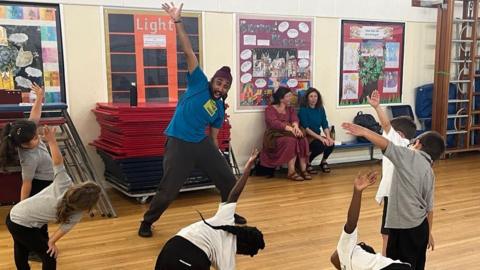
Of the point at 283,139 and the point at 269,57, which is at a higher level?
the point at 269,57

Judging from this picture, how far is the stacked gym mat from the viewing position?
15.7ft

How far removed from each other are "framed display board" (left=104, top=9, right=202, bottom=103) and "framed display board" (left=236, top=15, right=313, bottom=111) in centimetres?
69

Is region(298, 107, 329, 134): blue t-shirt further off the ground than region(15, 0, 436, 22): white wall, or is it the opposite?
region(15, 0, 436, 22): white wall

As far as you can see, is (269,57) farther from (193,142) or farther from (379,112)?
(379,112)

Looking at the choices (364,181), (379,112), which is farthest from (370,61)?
(364,181)

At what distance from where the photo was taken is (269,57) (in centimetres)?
625

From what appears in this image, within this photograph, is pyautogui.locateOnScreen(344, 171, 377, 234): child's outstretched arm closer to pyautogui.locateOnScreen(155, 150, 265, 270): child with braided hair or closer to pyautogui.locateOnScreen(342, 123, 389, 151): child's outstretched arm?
pyautogui.locateOnScreen(342, 123, 389, 151): child's outstretched arm

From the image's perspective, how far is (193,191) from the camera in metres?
5.40

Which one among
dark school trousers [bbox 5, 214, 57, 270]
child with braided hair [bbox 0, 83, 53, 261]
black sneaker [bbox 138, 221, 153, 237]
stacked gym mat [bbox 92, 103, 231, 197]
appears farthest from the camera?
stacked gym mat [bbox 92, 103, 231, 197]

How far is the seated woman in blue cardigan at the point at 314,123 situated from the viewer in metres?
6.30

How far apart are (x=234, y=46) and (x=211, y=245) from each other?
166 inches

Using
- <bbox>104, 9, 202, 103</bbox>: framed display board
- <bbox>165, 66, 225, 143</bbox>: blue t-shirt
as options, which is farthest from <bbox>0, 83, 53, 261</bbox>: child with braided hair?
<bbox>104, 9, 202, 103</bbox>: framed display board

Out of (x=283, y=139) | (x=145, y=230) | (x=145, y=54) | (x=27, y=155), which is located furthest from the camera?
(x=283, y=139)

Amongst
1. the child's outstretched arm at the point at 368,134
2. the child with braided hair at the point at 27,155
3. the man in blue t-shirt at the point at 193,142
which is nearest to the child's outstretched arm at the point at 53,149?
the child with braided hair at the point at 27,155
